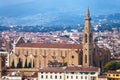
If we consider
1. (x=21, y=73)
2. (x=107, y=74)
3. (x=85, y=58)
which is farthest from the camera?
(x=85, y=58)

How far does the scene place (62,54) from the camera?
58.8 metres

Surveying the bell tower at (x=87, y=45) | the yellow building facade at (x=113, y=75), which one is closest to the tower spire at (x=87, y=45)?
the bell tower at (x=87, y=45)

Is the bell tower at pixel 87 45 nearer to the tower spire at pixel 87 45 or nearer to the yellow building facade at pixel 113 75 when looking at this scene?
the tower spire at pixel 87 45

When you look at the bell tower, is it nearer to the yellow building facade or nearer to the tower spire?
the tower spire

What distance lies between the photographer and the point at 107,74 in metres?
46.0

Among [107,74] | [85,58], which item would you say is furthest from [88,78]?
[85,58]

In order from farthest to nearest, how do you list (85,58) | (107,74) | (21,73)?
(85,58), (21,73), (107,74)

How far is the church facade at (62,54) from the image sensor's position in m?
56.8

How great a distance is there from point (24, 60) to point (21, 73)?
807 cm

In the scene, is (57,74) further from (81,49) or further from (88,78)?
(81,49)

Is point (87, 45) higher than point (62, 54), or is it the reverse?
point (87, 45)

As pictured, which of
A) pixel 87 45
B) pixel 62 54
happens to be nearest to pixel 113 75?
pixel 87 45

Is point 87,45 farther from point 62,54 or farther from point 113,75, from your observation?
point 113,75

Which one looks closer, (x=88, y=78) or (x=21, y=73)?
(x=88, y=78)
